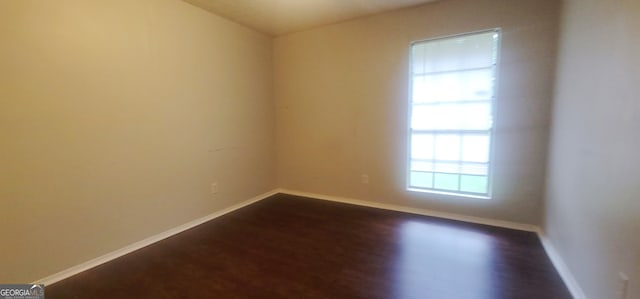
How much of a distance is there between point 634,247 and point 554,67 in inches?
73.9

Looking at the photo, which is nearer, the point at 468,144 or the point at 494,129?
the point at 494,129

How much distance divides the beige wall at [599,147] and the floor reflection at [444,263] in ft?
1.74

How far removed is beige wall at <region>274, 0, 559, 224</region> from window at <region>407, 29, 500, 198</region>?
0.34 feet

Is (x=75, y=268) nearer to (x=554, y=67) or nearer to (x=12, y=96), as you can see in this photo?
(x=12, y=96)

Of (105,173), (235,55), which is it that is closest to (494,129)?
(235,55)

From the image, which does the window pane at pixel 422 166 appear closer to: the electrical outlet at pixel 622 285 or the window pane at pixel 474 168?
the window pane at pixel 474 168

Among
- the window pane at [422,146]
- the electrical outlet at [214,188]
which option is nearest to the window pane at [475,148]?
the window pane at [422,146]

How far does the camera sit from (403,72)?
10.3 feet

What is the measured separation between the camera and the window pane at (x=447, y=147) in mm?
3000

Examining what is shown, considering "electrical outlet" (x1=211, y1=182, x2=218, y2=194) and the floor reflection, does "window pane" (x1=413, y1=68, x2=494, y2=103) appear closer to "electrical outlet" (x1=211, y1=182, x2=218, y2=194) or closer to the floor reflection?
the floor reflection

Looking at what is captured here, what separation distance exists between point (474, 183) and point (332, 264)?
74.6 inches

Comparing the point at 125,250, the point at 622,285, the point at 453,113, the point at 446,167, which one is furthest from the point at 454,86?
the point at 125,250

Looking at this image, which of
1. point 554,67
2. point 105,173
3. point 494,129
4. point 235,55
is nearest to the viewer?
point 105,173

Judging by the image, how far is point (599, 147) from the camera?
1540 millimetres
